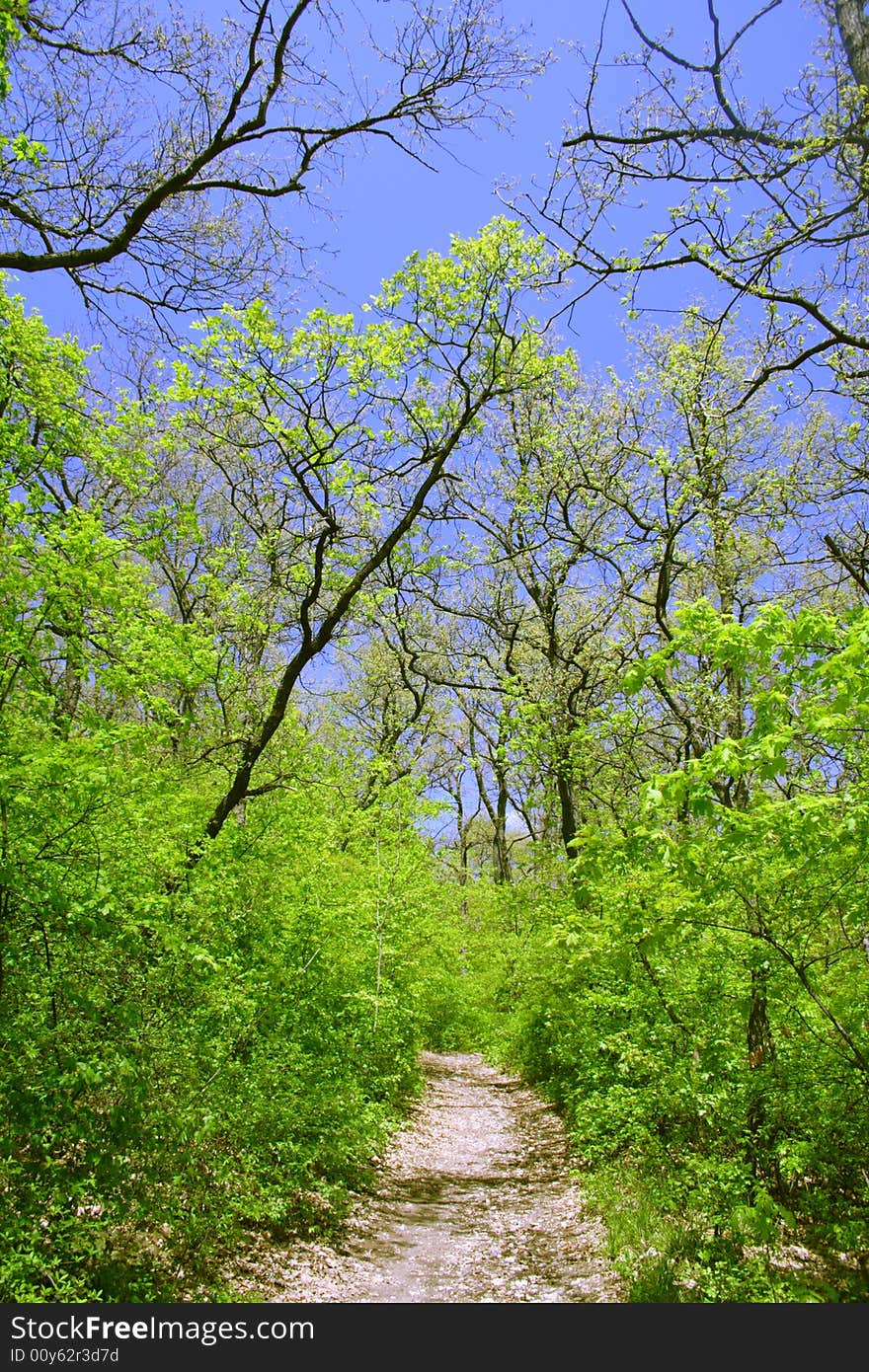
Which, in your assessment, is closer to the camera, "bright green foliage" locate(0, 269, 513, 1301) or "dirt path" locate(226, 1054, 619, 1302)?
"bright green foliage" locate(0, 269, 513, 1301)

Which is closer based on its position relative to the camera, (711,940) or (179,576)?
(711,940)

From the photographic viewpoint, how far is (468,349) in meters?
9.41

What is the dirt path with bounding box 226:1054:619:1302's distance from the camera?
16.9ft

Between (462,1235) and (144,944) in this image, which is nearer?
(144,944)

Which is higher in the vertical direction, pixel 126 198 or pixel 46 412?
pixel 126 198

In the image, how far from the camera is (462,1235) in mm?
6508

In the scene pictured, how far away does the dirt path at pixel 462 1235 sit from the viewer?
16.9 feet

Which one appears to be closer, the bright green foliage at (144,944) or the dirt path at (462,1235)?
the bright green foliage at (144,944)

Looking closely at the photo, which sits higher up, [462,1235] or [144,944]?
[144,944]

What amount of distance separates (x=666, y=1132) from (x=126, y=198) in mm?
8384

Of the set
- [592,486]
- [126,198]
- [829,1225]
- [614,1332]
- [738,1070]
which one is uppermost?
[592,486]

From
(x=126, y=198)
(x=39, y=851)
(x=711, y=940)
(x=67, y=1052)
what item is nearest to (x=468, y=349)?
(x=126, y=198)

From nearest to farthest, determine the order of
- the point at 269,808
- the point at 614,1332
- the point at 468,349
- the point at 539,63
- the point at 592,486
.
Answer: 1. the point at 614,1332
2. the point at 539,63
3. the point at 269,808
4. the point at 468,349
5. the point at 592,486

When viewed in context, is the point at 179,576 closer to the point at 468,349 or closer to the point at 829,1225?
the point at 468,349
